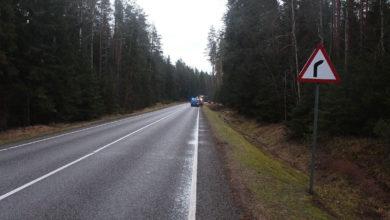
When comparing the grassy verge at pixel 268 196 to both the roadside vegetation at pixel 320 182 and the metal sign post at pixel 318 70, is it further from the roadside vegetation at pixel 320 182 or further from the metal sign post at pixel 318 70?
the metal sign post at pixel 318 70

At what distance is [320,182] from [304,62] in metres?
11.1

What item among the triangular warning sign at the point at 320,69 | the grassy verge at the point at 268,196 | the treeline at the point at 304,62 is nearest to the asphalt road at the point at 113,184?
the grassy verge at the point at 268,196

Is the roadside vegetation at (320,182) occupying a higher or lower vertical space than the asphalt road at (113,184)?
lower

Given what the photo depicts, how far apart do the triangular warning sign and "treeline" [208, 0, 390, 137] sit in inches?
155

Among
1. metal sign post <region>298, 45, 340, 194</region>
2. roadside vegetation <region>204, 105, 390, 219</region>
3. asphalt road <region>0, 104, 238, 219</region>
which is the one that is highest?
metal sign post <region>298, 45, 340, 194</region>

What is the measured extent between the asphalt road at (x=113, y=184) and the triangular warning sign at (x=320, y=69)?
2965 mm

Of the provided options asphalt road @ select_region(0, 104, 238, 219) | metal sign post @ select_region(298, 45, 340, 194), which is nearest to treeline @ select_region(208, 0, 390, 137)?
metal sign post @ select_region(298, 45, 340, 194)

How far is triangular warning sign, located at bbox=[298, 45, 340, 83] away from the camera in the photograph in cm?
544

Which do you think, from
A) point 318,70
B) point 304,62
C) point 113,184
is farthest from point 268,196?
point 304,62

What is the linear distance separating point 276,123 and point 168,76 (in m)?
75.8

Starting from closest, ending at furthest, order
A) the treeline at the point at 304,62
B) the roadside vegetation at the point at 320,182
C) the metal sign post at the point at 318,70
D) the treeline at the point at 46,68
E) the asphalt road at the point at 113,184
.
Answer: the asphalt road at the point at 113,184, the roadside vegetation at the point at 320,182, the metal sign post at the point at 318,70, the treeline at the point at 304,62, the treeline at the point at 46,68

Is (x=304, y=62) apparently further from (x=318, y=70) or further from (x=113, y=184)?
(x=113, y=184)

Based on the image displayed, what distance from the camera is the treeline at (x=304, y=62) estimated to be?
9.53 m

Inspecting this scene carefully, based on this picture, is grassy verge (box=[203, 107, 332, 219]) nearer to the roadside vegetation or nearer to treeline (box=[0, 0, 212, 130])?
the roadside vegetation
